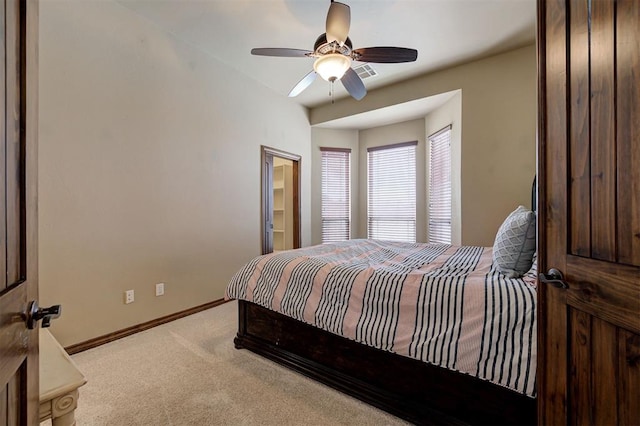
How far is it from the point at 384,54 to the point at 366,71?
4.74 feet

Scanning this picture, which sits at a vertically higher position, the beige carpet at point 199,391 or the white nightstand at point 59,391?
the white nightstand at point 59,391

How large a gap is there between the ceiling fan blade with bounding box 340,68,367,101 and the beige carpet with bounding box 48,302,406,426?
252 centimetres

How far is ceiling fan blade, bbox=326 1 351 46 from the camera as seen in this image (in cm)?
191

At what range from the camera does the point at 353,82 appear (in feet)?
9.00

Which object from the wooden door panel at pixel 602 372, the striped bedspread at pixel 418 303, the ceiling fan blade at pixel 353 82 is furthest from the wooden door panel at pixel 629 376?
the ceiling fan blade at pixel 353 82

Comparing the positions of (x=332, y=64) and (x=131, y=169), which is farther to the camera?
(x=131, y=169)

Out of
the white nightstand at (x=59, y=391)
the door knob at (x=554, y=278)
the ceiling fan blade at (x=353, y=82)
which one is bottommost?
the white nightstand at (x=59, y=391)

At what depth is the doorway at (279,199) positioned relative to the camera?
13.2ft

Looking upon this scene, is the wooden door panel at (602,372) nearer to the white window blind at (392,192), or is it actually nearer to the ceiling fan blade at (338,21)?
the ceiling fan blade at (338,21)

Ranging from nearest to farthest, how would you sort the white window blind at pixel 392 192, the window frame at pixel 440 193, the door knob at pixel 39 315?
the door knob at pixel 39 315
the window frame at pixel 440 193
the white window blind at pixel 392 192

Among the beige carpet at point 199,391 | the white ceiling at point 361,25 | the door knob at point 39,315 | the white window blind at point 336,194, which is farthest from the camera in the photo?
the white window blind at point 336,194

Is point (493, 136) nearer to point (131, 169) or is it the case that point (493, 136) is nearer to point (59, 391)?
point (131, 169)

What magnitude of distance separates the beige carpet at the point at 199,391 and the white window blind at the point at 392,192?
11.0 ft

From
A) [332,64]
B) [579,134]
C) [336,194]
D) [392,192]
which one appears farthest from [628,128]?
[336,194]
